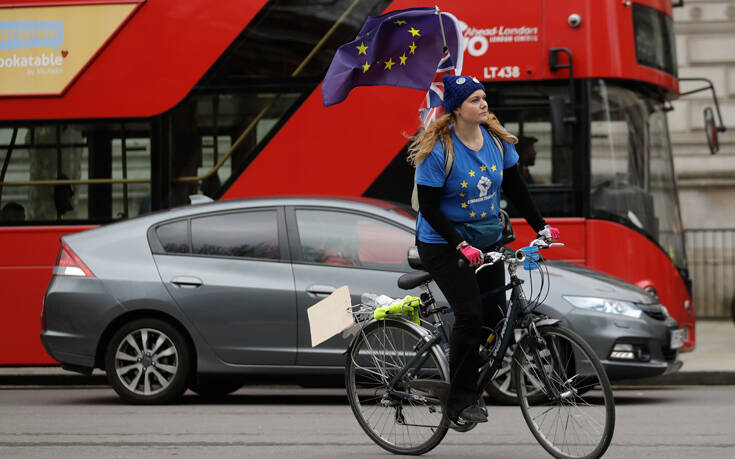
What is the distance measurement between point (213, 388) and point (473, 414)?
4105 millimetres

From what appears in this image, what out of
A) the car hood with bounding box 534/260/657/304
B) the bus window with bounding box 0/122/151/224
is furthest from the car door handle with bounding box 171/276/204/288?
the car hood with bounding box 534/260/657/304

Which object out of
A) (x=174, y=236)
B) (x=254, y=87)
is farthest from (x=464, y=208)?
(x=254, y=87)

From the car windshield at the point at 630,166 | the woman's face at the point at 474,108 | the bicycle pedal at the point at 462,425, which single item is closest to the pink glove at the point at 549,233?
the woman's face at the point at 474,108

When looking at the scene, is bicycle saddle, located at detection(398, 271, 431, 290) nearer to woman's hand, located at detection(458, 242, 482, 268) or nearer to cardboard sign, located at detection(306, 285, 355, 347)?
cardboard sign, located at detection(306, 285, 355, 347)

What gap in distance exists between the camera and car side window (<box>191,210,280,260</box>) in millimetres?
8523

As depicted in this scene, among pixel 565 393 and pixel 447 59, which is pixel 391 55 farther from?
pixel 565 393

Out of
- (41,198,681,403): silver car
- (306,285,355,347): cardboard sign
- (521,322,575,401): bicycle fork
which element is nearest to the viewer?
(521,322,575,401): bicycle fork

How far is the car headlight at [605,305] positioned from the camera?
319 inches

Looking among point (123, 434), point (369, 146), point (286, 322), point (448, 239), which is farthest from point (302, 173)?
point (448, 239)

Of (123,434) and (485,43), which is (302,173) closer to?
(485,43)

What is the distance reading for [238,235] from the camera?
28.1 ft

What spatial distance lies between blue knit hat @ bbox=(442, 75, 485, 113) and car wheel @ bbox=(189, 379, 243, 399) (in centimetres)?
408

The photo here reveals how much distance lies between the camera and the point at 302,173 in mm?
9969

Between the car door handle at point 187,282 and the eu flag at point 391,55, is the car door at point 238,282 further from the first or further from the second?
the eu flag at point 391,55
